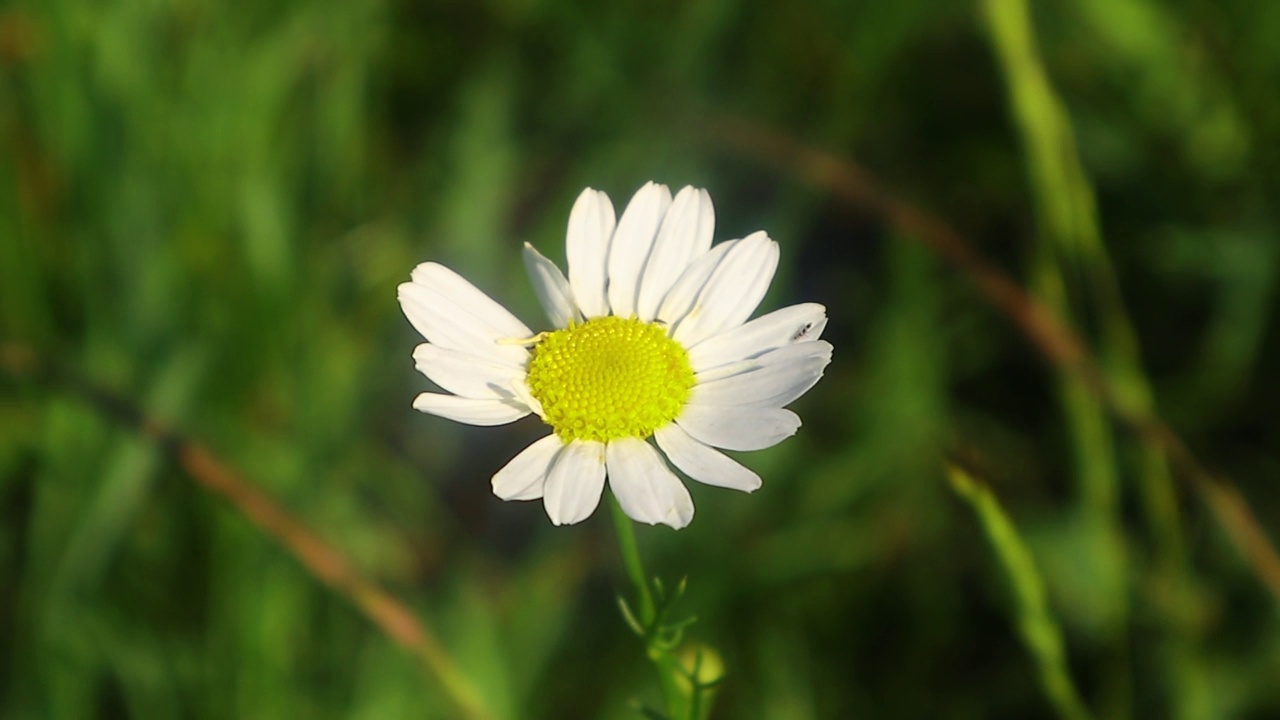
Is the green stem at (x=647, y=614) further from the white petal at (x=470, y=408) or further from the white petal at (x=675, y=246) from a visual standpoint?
the white petal at (x=675, y=246)

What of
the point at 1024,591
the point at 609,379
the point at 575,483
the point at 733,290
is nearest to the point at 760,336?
the point at 733,290

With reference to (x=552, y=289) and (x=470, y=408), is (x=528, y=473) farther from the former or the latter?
(x=552, y=289)

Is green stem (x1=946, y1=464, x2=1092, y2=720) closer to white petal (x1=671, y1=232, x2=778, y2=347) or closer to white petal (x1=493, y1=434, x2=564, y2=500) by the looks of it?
white petal (x1=671, y1=232, x2=778, y2=347)

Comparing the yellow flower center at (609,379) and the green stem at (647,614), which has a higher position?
the yellow flower center at (609,379)

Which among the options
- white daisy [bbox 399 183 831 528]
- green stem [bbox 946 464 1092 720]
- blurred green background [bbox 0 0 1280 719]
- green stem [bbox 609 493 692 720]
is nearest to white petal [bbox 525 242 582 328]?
white daisy [bbox 399 183 831 528]

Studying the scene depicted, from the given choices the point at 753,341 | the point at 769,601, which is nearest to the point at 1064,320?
the point at 769,601

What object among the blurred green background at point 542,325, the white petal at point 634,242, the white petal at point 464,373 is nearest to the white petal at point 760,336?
the white petal at point 634,242
